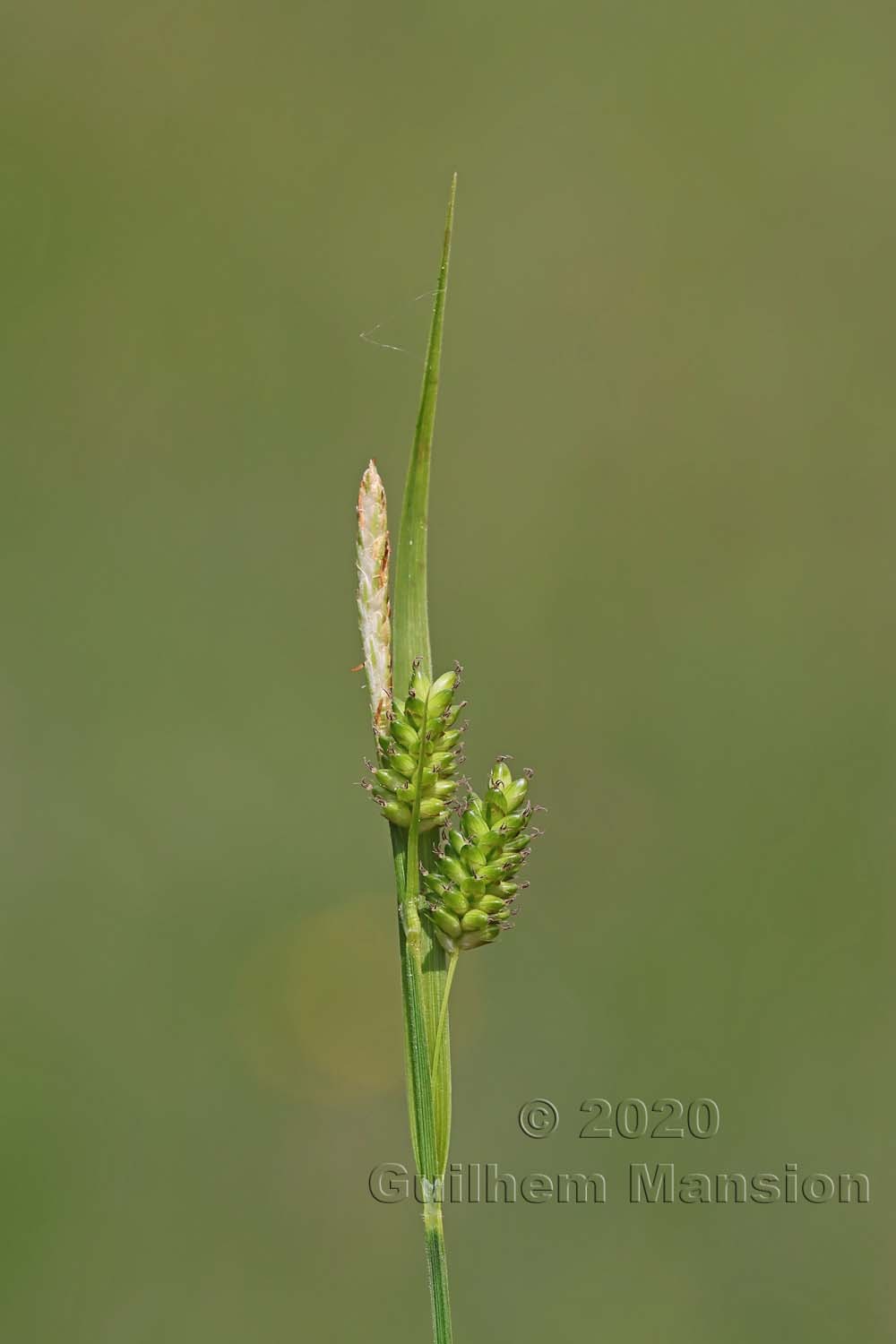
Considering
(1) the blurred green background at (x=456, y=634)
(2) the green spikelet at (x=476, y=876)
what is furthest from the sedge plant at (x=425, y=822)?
(1) the blurred green background at (x=456, y=634)

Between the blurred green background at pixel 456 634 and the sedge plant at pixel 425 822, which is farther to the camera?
the blurred green background at pixel 456 634

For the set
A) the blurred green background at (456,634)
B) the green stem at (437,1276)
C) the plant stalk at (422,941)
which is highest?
the blurred green background at (456,634)

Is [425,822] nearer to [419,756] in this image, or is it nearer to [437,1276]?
[419,756]

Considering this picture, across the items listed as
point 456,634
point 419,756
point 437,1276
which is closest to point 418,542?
point 419,756

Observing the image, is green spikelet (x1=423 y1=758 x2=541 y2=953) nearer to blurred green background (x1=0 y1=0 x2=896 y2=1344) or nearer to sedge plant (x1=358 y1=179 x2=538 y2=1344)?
sedge plant (x1=358 y1=179 x2=538 y2=1344)

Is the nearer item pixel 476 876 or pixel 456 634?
pixel 476 876

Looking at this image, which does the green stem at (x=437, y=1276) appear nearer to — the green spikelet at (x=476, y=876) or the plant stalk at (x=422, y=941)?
the plant stalk at (x=422, y=941)

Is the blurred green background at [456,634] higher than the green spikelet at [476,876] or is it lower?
→ higher
